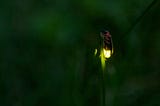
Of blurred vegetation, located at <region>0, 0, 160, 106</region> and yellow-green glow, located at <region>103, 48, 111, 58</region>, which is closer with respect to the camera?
yellow-green glow, located at <region>103, 48, 111, 58</region>

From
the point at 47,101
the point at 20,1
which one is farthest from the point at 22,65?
the point at 20,1

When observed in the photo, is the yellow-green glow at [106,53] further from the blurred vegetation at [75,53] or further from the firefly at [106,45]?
the blurred vegetation at [75,53]

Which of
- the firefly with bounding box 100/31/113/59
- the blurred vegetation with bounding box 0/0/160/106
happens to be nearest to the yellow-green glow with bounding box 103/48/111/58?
the firefly with bounding box 100/31/113/59

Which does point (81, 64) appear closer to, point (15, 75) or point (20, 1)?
point (15, 75)

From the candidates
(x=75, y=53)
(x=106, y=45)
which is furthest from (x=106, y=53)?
(x=75, y=53)

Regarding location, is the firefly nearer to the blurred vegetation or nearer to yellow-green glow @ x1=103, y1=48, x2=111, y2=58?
yellow-green glow @ x1=103, y1=48, x2=111, y2=58

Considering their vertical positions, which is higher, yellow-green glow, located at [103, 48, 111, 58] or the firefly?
the firefly

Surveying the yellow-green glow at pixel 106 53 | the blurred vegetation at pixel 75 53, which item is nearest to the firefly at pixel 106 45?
the yellow-green glow at pixel 106 53

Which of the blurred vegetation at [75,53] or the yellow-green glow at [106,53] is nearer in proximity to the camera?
the yellow-green glow at [106,53]
